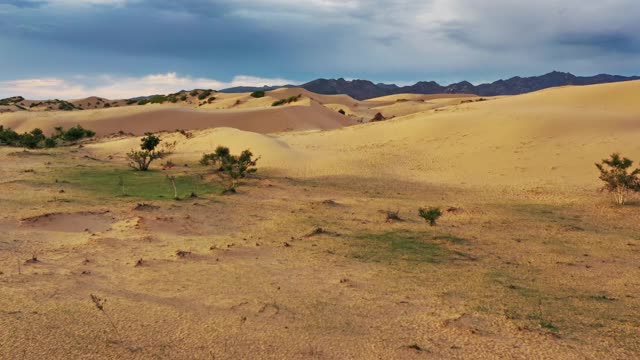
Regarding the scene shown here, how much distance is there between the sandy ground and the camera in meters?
5.68

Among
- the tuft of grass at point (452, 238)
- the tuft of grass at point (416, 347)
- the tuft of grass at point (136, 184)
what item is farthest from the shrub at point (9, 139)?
the tuft of grass at point (416, 347)

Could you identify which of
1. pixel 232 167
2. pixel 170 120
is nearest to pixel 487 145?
pixel 232 167

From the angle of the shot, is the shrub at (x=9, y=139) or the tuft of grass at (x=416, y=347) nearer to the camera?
the tuft of grass at (x=416, y=347)

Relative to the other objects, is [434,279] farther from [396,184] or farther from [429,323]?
[396,184]

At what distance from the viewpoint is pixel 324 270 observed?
8.44 m

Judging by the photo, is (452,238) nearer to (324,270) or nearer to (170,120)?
(324,270)

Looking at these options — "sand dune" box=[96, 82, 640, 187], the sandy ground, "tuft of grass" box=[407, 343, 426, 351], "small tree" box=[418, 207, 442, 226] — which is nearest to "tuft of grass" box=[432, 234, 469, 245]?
the sandy ground

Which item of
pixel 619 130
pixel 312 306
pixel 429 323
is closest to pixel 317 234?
pixel 312 306

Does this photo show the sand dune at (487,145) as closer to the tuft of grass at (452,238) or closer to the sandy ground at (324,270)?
the sandy ground at (324,270)

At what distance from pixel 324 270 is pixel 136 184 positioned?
426 inches

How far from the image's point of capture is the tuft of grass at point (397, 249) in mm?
9289

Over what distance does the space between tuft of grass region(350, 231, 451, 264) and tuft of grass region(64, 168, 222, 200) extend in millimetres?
6593

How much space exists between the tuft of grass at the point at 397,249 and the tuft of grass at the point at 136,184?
6.59m

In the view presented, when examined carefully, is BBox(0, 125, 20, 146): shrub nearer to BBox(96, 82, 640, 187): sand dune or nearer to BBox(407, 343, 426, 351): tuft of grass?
BBox(96, 82, 640, 187): sand dune
